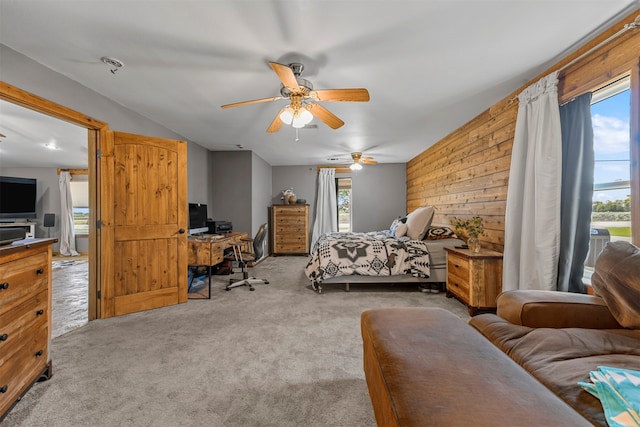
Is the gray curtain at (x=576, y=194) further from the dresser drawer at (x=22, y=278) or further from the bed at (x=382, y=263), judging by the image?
the dresser drawer at (x=22, y=278)

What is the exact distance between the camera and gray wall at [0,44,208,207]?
198 centimetres

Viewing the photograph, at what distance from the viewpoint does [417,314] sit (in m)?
1.34

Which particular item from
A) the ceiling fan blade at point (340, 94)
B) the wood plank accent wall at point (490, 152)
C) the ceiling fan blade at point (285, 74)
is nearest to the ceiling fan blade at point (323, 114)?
the ceiling fan blade at point (340, 94)

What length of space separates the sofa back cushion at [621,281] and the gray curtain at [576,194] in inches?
32.8

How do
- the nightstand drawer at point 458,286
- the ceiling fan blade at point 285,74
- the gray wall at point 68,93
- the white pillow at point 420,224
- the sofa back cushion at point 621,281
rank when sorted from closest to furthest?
the sofa back cushion at point 621,281 < the ceiling fan blade at point 285,74 < the gray wall at point 68,93 < the nightstand drawer at point 458,286 < the white pillow at point 420,224

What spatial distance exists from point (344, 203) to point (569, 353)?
6.18 metres

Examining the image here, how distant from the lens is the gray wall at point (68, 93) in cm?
198

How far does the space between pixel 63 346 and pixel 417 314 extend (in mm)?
2743

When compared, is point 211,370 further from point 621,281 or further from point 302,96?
point 621,281

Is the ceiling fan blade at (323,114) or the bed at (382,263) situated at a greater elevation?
the ceiling fan blade at (323,114)

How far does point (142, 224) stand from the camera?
2.91 metres

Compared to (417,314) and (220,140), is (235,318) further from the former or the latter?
(220,140)

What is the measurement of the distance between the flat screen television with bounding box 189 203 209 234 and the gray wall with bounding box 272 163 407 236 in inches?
106

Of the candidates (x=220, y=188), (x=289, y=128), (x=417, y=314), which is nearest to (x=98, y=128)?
(x=289, y=128)
